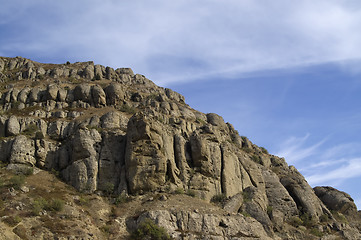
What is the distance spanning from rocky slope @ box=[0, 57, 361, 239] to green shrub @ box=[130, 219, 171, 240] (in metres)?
1.00

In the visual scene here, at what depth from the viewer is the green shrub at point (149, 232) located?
47000mm

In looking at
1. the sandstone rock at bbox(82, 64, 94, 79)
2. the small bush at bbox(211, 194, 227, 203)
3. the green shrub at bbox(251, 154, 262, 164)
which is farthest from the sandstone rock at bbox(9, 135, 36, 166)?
the green shrub at bbox(251, 154, 262, 164)

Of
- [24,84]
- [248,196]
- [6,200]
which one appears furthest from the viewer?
[24,84]

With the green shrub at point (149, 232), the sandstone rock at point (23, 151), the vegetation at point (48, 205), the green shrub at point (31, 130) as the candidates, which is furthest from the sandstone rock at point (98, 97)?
the green shrub at point (149, 232)

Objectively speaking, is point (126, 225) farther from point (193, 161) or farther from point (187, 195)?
point (193, 161)

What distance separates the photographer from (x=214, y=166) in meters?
66.3

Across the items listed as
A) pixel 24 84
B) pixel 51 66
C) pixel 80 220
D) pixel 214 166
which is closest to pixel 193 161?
pixel 214 166

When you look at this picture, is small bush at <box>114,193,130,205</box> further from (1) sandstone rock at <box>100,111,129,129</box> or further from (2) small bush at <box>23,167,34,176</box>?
(1) sandstone rock at <box>100,111,129,129</box>

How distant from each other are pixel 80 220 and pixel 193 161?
22.7 metres

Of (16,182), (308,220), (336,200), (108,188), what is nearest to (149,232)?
(108,188)

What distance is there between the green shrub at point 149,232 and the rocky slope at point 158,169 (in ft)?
3.29

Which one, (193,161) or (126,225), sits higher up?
(193,161)

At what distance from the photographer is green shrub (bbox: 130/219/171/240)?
4700 centimetres

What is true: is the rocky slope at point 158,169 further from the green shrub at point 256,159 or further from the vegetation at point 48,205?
the vegetation at point 48,205
